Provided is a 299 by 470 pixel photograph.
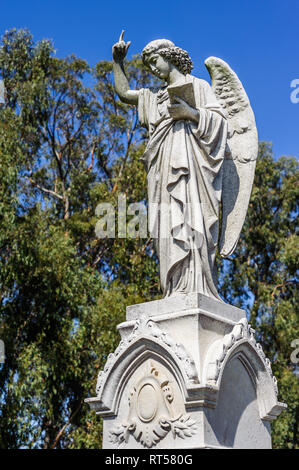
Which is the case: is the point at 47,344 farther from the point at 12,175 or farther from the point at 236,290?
the point at 236,290

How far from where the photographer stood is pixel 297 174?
69.8 feet

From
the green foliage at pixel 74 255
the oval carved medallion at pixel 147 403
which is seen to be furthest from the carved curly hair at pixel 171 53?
the green foliage at pixel 74 255

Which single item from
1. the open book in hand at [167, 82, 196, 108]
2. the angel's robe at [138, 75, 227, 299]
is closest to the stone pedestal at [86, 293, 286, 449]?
the angel's robe at [138, 75, 227, 299]

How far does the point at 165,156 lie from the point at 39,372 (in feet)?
28.2

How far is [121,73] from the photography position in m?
6.51

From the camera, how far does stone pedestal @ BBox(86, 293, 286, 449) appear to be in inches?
194

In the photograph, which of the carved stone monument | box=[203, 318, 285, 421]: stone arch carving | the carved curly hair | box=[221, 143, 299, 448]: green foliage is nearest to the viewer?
the carved stone monument

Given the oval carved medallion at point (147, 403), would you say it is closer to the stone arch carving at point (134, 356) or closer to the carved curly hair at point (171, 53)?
the stone arch carving at point (134, 356)

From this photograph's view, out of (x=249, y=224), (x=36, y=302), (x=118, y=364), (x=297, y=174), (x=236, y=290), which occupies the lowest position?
(x=118, y=364)

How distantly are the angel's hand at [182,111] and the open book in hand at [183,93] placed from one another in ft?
0.11

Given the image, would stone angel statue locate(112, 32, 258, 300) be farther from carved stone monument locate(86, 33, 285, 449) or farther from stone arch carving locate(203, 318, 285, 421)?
stone arch carving locate(203, 318, 285, 421)

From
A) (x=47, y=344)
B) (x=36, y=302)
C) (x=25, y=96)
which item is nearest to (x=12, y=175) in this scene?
(x=36, y=302)

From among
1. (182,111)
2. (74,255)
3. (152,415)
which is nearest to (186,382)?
(152,415)

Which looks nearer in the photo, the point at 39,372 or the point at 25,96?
the point at 39,372
